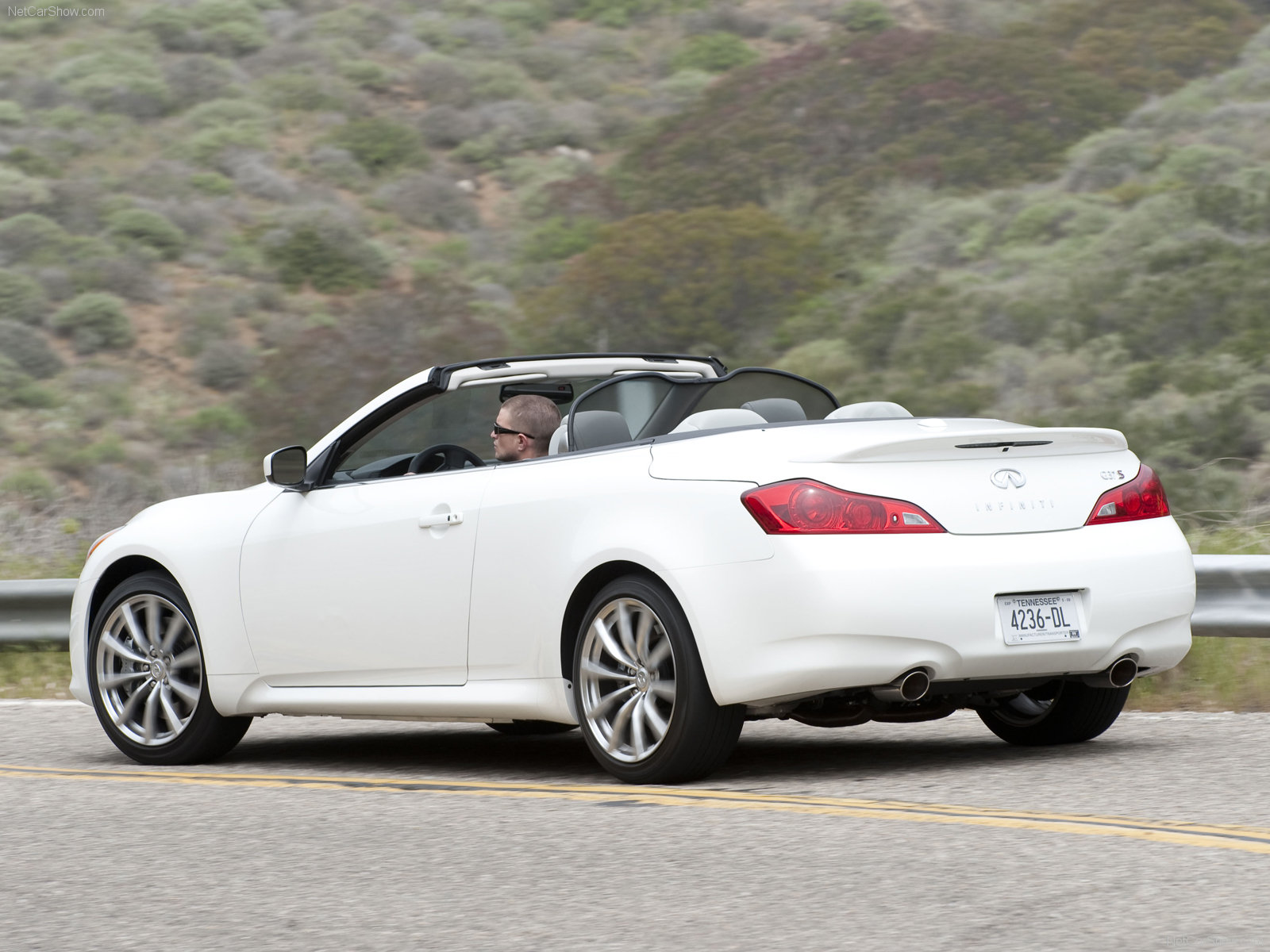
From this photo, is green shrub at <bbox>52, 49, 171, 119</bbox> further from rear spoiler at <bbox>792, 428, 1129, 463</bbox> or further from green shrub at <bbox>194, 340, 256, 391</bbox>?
rear spoiler at <bbox>792, 428, 1129, 463</bbox>

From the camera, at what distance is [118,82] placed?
164 ft

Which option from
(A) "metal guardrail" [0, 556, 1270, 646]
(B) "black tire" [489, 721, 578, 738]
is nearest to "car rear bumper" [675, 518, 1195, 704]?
(B) "black tire" [489, 721, 578, 738]

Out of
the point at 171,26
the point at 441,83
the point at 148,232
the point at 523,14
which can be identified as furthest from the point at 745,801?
the point at 523,14

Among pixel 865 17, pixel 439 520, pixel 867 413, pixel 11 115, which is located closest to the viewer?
pixel 867 413

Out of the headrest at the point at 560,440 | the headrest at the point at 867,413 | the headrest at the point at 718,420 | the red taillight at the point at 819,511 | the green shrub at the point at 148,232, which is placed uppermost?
the green shrub at the point at 148,232

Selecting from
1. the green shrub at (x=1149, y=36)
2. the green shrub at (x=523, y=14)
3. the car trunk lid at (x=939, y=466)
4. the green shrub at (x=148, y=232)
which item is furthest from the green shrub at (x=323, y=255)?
the car trunk lid at (x=939, y=466)

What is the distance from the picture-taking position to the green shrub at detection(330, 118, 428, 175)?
161 ft

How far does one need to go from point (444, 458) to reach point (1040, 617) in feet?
8.20

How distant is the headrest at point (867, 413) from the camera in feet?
22.1

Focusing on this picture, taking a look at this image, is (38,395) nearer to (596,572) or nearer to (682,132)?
(682,132)

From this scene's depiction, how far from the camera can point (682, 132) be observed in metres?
48.9

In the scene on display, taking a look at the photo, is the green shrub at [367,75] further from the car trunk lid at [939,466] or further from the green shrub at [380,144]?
the car trunk lid at [939,466]

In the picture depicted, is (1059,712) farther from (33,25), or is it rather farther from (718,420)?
(33,25)

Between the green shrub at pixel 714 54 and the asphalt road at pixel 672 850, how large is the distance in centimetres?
4821
